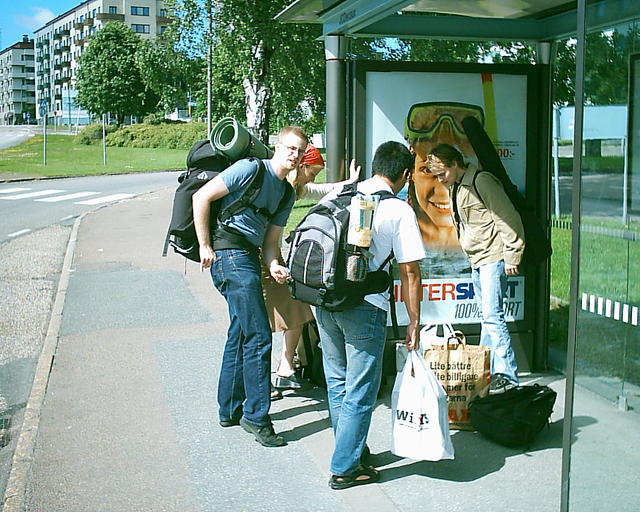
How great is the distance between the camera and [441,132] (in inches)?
231

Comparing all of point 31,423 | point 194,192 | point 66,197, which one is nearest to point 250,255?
point 194,192

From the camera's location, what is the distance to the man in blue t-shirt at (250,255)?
15.8 feet

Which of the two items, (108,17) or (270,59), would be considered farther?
(108,17)

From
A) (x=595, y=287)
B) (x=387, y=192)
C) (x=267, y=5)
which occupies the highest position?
(x=267, y=5)

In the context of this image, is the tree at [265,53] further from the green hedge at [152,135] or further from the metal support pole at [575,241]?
the green hedge at [152,135]

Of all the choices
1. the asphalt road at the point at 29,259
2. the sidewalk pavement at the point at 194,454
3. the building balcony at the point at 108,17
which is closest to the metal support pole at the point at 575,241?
the sidewalk pavement at the point at 194,454

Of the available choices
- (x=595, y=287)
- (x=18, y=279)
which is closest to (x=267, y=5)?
(x=18, y=279)

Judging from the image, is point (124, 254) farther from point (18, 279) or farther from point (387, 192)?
point (387, 192)

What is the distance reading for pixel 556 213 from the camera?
6.44m

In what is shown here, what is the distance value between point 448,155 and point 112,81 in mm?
80787

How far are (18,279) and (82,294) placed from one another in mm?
2041

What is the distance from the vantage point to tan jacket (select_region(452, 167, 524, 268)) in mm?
5477

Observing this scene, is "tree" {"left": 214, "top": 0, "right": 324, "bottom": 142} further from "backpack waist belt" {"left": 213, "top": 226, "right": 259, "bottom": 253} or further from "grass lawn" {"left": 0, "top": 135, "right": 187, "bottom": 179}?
"grass lawn" {"left": 0, "top": 135, "right": 187, "bottom": 179}

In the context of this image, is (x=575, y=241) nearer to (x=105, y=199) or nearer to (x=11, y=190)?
(x=105, y=199)
